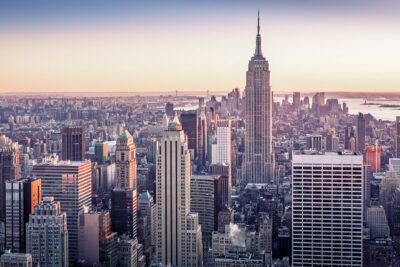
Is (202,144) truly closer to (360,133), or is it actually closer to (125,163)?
(125,163)

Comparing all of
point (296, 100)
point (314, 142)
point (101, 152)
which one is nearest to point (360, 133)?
point (314, 142)

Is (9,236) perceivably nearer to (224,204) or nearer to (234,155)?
(224,204)

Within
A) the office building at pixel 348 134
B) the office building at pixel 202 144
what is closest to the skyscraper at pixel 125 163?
the office building at pixel 202 144

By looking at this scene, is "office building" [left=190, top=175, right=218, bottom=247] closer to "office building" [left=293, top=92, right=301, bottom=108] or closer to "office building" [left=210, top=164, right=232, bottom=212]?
"office building" [left=210, top=164, right=232, bottom=212]

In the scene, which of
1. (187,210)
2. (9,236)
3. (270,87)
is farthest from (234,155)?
(9,236)

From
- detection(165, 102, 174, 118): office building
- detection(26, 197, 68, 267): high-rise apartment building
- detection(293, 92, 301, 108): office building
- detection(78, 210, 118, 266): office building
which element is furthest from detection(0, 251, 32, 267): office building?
detection(293, 92, 301, 108): office building

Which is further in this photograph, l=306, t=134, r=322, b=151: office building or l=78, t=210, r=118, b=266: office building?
l=306, t=134, r=322, b=151: office building
